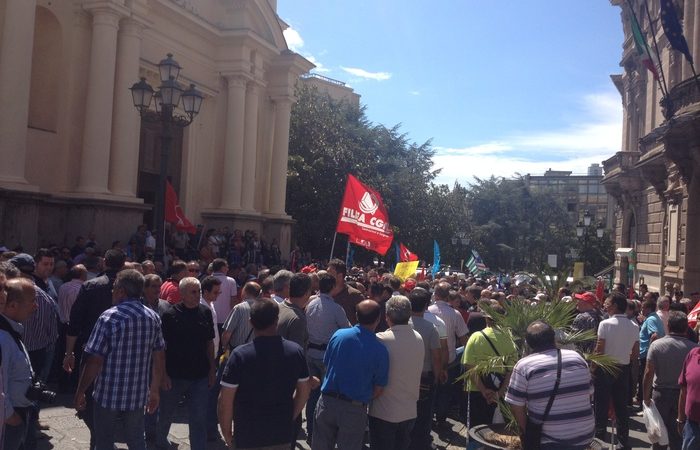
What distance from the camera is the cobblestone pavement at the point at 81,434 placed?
668 centimetres

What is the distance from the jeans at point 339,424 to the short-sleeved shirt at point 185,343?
1.43m

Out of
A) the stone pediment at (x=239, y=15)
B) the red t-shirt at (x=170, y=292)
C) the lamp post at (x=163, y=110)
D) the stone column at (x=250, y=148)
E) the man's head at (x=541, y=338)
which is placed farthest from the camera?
the stone column at (x=250, y=148)

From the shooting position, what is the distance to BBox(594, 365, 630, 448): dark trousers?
7816 millimetres

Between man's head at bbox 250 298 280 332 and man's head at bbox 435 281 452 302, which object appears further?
man's head at bbox 435 281 452 302

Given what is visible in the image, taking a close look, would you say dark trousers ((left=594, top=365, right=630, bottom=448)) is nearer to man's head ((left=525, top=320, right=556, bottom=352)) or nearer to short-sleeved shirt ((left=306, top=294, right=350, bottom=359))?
short-sleeved shirt ((left=306, top=294, right=350, bottom=359))

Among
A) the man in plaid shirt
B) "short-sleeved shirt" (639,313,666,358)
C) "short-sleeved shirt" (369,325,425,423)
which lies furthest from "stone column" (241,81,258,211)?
"short-sleeved shirt" (369,325,425,423)

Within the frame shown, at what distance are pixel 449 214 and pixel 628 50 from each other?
1532cm

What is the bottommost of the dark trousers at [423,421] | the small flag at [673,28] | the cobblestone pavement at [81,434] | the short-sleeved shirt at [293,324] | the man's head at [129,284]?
the cobblestone pavement at [81,434]

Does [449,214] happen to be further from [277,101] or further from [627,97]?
[277,101]

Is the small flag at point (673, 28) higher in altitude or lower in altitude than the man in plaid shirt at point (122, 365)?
higher

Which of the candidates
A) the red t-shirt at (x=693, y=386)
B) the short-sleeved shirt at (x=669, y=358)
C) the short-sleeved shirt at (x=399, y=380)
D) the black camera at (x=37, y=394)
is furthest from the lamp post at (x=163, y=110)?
the red t-shirt at (x=693, y=386)

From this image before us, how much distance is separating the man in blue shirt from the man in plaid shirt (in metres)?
1.44

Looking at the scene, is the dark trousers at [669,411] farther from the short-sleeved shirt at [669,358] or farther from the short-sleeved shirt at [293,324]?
the short-sleeved shirt at [293,324]

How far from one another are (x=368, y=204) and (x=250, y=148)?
10.1 meters
